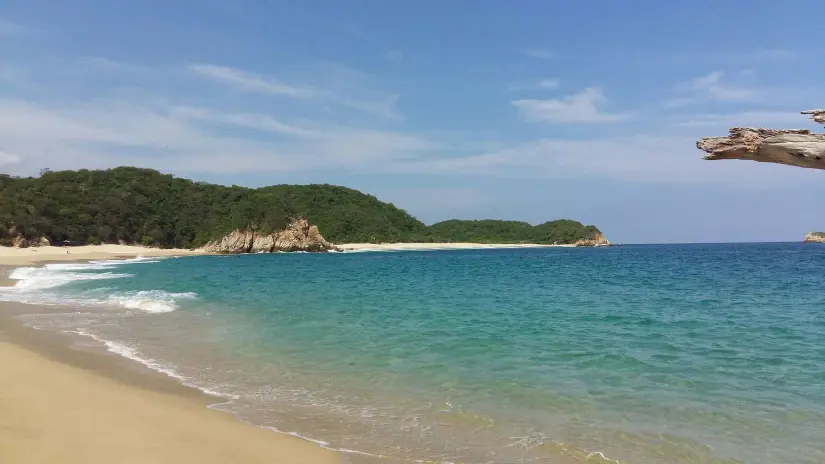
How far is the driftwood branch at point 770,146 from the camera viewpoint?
415cm

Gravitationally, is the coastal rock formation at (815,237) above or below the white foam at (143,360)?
above

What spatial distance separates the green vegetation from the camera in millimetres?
80125

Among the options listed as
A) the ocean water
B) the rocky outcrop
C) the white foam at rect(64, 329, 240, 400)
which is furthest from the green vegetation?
the ocean water

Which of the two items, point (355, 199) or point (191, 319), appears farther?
point (355, 199)

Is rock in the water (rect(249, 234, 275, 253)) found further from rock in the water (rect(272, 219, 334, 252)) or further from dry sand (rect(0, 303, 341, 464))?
dry sand (rect(0, 303, 341, 464))

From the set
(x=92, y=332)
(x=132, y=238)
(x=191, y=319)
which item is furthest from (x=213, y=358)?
(x=132, y=238)

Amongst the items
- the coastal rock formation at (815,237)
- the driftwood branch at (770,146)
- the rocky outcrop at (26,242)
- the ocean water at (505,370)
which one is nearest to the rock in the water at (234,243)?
the rocky outcrop at (26,242)

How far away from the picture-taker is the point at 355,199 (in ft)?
520

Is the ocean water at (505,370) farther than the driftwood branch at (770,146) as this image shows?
Yes

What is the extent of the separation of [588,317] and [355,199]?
478 feet

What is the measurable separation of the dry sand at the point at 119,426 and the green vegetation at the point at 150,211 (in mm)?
76757

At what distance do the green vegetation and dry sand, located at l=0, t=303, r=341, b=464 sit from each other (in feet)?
252

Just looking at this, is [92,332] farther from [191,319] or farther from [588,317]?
[588,317]

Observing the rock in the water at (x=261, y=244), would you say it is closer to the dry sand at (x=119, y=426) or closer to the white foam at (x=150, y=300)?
the white foam at (x=150, y=300)
